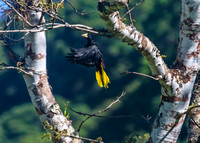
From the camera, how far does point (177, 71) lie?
1.37 metres

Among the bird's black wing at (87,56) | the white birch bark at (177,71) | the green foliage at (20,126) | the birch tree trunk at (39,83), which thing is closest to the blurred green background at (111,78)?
the green foliage at (20,126)

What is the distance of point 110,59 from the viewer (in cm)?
347

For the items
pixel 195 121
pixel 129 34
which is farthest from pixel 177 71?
pixel 195 121

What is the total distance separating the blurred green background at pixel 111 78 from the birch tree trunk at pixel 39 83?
1.63 m

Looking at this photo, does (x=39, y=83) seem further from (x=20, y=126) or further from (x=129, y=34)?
(x=20, y=126)

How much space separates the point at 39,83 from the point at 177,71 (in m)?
0.92

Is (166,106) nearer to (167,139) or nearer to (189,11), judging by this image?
(167,139)

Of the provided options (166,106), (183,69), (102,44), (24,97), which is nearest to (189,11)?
(183,69)

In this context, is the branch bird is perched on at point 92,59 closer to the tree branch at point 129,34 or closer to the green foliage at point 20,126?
the tree branch at point 129,34

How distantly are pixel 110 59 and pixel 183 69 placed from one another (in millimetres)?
2124

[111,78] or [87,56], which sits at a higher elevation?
[87,56]

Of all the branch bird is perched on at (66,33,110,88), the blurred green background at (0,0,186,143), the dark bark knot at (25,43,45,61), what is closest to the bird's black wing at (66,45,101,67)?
the branch bird is perched on at (66,33,110,88)

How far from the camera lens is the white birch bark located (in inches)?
51.4

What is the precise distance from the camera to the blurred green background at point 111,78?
11.3 feet
